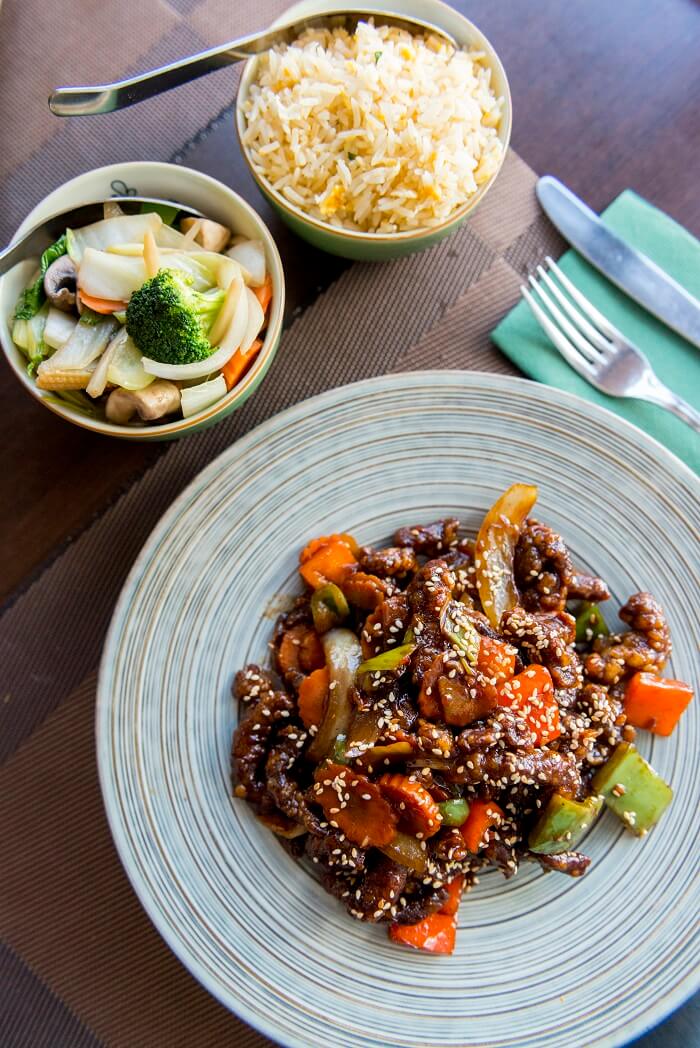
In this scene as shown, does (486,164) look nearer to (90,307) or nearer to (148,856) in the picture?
(90,307)

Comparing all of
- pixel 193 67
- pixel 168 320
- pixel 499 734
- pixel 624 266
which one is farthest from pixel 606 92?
pixel 499 734

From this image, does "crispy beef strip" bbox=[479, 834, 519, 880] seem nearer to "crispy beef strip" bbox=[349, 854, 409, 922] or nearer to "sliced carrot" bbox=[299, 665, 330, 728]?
"crispy beef strip" bbox=[349, 854, 409, 922]

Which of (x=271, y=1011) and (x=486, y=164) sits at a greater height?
(x=486, y=164)

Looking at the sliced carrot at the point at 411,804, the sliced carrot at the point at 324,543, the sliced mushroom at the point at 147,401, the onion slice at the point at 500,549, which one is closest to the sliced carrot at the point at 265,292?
the sliced mushroom at the point at 147,401

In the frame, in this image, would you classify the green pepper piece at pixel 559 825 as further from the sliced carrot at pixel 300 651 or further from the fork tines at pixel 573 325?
the fork tines at pixel 573 325

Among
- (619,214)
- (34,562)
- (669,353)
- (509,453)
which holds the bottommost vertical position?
(34,562)

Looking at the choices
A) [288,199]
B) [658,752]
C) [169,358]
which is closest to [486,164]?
[288,199]
